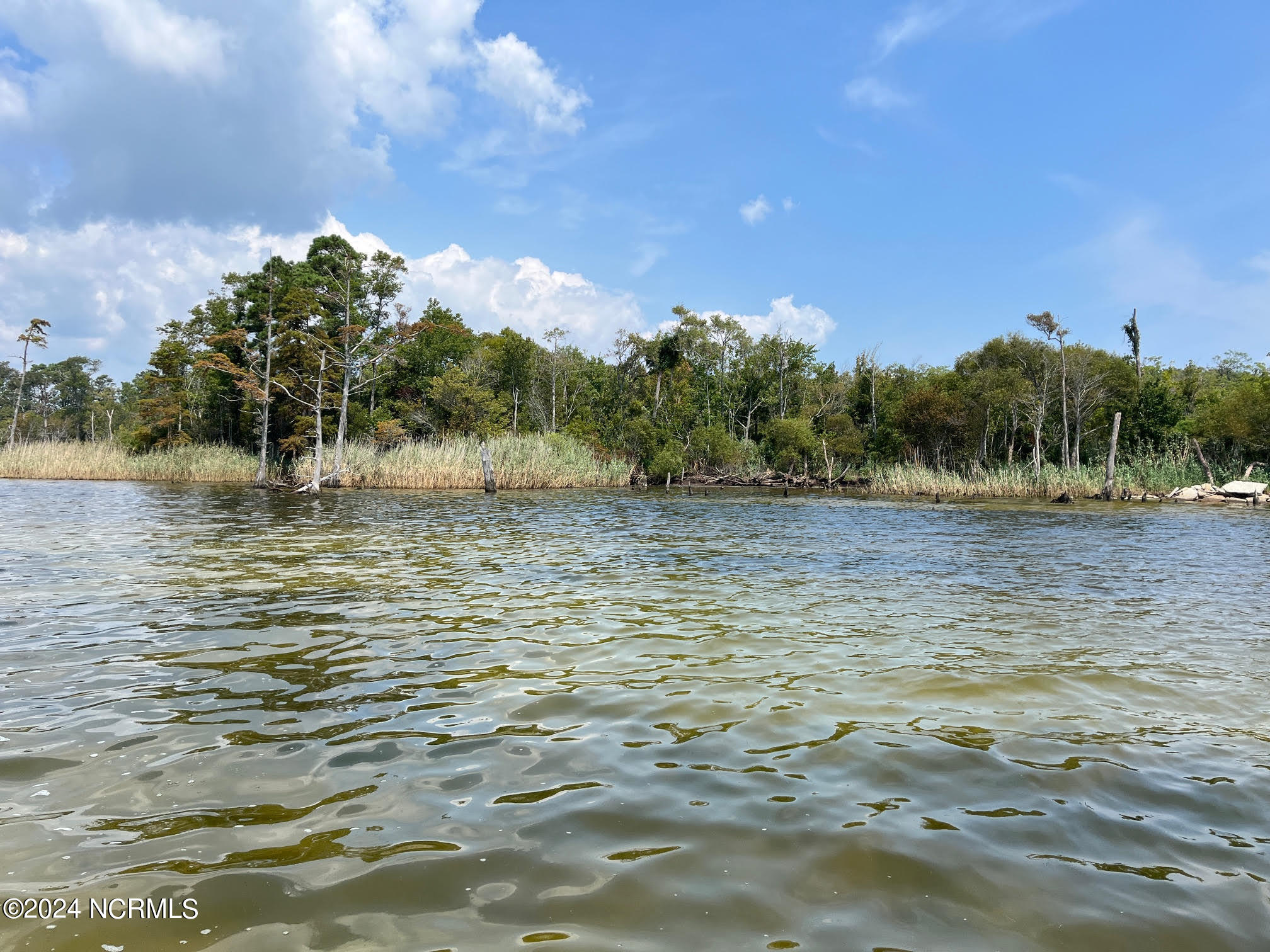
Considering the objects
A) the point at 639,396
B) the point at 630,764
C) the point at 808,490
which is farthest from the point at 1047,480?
the point at 630,764

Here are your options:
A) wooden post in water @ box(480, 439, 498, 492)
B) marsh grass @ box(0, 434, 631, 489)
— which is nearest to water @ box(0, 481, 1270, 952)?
wooden post in water @ box(480, 439, 498, 492)

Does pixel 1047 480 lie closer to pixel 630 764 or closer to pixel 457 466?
pixel 457 466

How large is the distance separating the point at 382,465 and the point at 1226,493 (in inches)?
1292

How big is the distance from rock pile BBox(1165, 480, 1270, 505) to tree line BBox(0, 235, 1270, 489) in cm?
535

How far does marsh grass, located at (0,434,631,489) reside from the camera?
91.8 ft

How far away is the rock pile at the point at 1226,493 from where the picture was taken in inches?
1000

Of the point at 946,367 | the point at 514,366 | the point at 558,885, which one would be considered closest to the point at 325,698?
the point at 558,885

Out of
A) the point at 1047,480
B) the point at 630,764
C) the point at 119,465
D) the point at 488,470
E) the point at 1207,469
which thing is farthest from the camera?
the point at 119,465

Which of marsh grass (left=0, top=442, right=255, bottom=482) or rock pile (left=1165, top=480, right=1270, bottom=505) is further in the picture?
marsh grass (left=0, top=442, right=255, bottom=482)

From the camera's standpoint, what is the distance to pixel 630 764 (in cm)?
302

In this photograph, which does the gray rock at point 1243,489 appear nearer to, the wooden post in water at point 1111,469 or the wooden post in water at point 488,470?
the wooden post in water at point 1111,469

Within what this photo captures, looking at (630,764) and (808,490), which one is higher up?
(808,490)

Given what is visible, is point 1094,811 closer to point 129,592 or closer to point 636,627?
point 636,627

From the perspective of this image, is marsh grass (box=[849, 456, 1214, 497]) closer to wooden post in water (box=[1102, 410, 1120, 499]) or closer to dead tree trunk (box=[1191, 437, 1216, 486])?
dead tree trunk (box=[1191, 437, 1216, 486])
